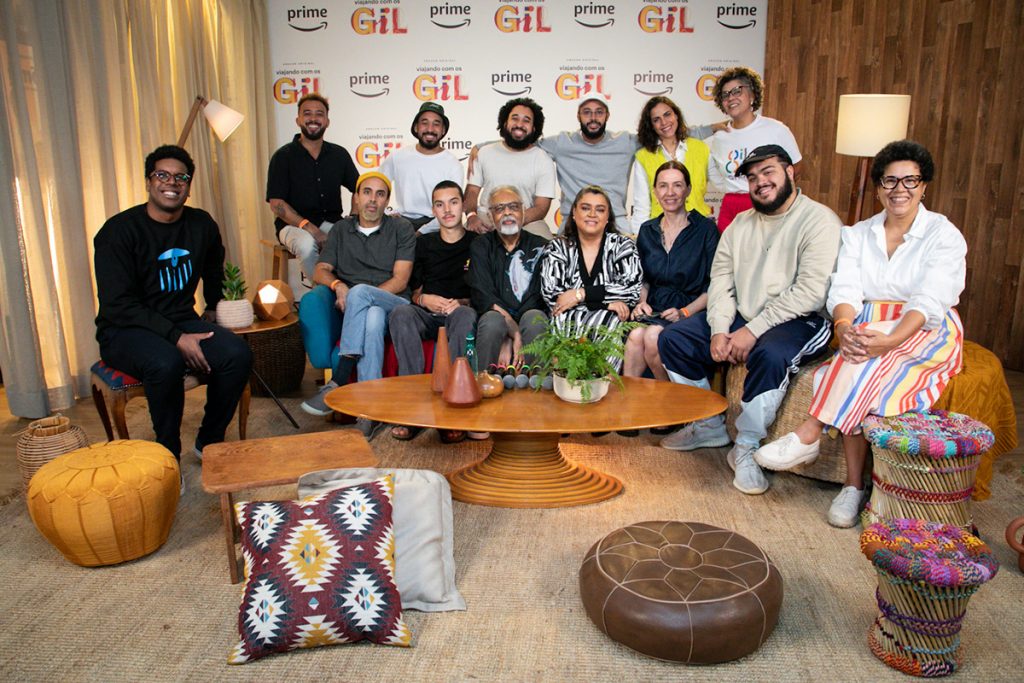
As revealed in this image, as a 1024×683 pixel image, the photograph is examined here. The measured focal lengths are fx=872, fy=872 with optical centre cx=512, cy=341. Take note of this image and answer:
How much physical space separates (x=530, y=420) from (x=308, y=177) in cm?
306

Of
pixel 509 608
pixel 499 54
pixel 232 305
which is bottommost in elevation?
pixel 509 608

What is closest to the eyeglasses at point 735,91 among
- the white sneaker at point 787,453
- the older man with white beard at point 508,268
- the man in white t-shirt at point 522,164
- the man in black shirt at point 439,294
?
the man in white t-shirt at point 522,164

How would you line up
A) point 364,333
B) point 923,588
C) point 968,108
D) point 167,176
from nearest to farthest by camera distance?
point 923,588, point 167,176, point 364,333, point 968,108

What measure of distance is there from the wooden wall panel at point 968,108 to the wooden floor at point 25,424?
1.73ft

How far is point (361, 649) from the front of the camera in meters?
2.25

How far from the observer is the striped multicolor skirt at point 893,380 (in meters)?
2.95

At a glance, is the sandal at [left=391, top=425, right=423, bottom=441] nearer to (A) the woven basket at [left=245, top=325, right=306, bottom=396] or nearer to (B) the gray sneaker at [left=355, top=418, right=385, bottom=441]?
(B) the gray sneaker at [left=355, top=418, right=385, bottom=441]

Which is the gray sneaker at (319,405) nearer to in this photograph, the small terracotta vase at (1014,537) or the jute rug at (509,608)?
the jute rug at (509,608)

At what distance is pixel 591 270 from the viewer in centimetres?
409

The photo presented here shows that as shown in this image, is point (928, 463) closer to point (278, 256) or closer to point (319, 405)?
point (319, 405)

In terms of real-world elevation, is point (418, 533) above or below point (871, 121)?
below

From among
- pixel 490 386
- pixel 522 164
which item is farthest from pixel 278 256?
pixel 490 386

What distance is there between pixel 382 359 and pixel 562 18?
151 inches

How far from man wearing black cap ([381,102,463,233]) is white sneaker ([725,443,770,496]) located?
2.45 m
